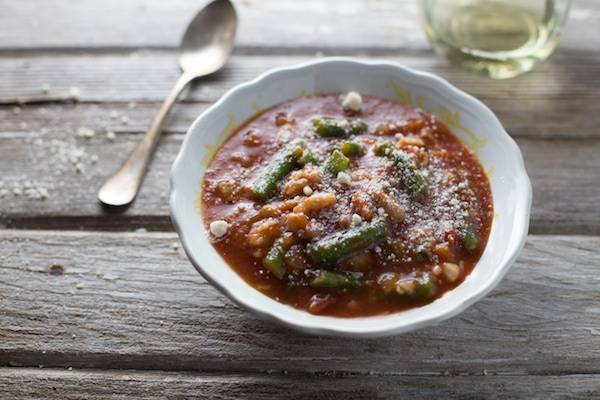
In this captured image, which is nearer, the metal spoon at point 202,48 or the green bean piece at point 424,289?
the green bean piece at point 424,289

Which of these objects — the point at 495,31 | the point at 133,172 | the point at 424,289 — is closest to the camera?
the point at 424,289

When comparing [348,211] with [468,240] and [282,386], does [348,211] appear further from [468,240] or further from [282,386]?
[282,386]

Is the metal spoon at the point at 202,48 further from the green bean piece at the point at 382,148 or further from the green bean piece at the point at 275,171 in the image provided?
the green bean piece at the point at 382,148

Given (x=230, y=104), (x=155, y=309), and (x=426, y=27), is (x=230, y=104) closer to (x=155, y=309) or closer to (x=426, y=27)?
(x=155, y=309)

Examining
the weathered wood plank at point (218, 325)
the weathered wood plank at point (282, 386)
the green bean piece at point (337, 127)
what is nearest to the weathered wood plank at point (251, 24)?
the green bean piece at point (337, 127)

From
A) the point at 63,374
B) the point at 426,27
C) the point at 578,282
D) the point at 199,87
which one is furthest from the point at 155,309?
the point at 426,27

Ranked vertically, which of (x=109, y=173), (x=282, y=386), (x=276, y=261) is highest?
(x=276, y=261)

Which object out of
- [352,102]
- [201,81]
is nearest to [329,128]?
[352,102]
